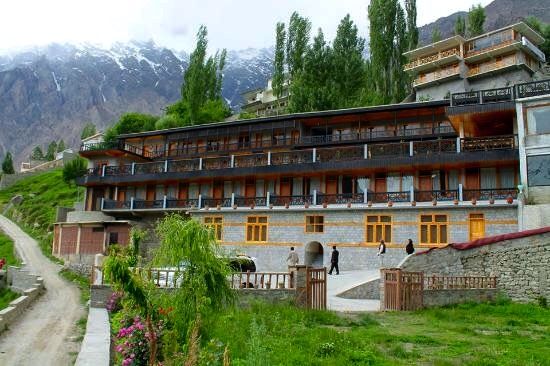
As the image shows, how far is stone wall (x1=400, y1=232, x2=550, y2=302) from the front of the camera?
19.4 m

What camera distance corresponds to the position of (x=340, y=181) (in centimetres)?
3419

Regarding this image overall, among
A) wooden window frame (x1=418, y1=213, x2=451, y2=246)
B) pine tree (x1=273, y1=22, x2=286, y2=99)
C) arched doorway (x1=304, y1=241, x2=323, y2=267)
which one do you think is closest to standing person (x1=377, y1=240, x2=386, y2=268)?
wooden window frame (x1=418, y1=213, x2=451, y2=246)

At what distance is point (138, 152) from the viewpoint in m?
45.0

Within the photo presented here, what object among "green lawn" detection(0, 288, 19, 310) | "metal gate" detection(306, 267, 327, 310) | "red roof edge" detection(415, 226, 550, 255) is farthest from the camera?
"green lawn" detection(0, 288, 19, 310)

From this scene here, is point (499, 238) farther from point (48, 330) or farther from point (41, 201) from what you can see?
point (41, 201)

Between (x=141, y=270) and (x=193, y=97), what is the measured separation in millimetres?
44927

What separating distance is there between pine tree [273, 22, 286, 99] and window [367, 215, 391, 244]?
Result: 97.7 feet

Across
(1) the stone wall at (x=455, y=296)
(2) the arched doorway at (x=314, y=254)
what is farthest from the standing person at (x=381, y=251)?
(1) the stone wall at (x=455, y=296)

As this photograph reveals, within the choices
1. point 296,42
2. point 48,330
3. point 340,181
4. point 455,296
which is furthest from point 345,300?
point 296,42

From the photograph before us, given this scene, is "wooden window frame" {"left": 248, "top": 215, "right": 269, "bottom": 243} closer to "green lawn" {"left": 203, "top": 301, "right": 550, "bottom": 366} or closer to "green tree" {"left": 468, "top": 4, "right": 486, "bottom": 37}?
"green lawn" {"left": 203, "top": 301, "right": 550, "bottom": 366}

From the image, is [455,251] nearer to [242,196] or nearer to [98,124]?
[242,196]

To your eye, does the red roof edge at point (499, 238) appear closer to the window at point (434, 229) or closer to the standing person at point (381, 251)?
the standing person at point (381, 251)

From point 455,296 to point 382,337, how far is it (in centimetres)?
784

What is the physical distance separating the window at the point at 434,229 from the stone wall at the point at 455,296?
9.01 m
